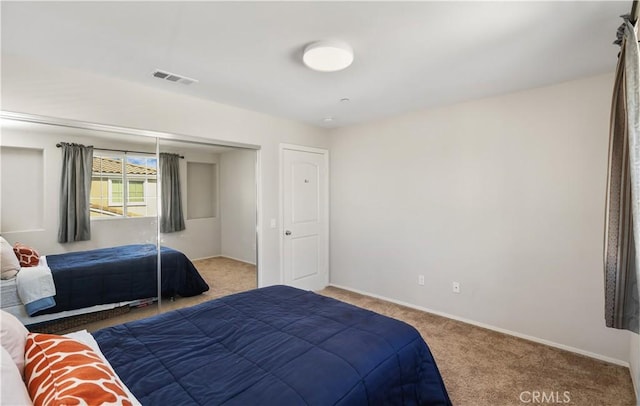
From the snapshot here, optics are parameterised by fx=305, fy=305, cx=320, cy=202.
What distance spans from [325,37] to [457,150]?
2.11m

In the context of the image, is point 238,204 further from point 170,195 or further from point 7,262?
point 7,262

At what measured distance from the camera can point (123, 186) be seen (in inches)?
109

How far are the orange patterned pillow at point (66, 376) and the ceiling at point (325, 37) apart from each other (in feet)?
5.51

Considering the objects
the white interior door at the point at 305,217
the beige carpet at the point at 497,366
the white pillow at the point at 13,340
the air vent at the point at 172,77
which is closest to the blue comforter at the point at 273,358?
the white pillow at the point at 13,340

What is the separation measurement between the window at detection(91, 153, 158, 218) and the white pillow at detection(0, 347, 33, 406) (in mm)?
1901

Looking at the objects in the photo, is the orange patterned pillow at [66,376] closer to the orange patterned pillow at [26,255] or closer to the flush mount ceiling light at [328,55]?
the orange patterned pillow at [26,255]

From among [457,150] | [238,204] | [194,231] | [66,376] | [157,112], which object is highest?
[157,112]

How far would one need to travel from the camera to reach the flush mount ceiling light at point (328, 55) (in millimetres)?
1996

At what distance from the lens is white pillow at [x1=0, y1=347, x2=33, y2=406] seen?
0.87m

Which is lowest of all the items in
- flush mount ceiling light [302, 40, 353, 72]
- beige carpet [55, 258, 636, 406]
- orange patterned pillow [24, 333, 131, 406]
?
beige carpet [55, 258, 636, 406]

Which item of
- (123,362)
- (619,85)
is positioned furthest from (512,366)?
(123,362)

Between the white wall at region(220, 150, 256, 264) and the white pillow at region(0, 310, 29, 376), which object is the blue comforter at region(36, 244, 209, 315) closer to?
the white wall at region(220, 150, 256, 264)

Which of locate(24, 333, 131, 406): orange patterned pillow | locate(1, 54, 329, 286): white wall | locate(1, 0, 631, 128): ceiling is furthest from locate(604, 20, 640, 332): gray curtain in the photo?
locate(1, 54, 329, 286): white wall

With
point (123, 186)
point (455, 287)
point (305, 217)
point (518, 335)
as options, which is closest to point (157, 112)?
point (123, 186)
